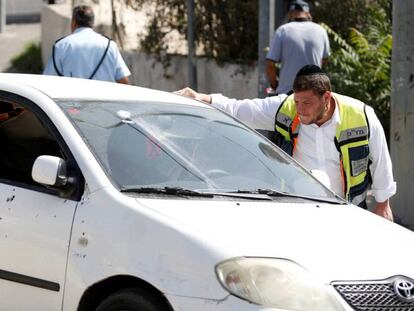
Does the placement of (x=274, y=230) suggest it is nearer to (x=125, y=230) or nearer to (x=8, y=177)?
(x=125, y=230)

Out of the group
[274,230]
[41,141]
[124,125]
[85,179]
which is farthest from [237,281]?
[41,141]

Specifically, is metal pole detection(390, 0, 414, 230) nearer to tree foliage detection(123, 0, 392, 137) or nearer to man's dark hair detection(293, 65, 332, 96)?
tree foliage detection(123, 0, 392, 137)

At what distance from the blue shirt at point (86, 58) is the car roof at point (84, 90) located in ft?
11.3

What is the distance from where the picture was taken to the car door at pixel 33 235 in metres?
5.20

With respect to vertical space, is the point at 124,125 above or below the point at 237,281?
above

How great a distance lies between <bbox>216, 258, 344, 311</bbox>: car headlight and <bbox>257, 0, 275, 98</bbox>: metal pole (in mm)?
6953

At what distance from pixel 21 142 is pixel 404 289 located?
7.55ft

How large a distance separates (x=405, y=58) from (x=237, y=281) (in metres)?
5.13

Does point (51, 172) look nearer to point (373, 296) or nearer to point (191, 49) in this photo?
point (373, 296)

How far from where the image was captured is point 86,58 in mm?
9664

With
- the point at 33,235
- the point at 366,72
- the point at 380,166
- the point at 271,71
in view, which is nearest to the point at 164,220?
the point at 33,235

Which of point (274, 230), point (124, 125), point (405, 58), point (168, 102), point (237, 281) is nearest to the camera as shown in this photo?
point (237, 281)

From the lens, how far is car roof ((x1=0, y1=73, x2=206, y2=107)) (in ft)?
19.1

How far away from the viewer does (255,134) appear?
625 cm
